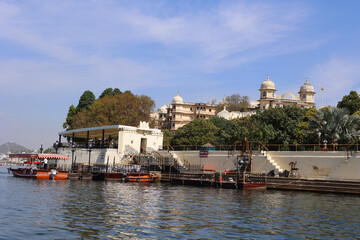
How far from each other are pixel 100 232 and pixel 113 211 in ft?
17.8

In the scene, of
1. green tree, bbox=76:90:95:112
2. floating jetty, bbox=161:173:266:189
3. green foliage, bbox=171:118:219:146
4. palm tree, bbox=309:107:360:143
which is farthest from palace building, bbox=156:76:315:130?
floating jetty, bbox=161:173:266:189

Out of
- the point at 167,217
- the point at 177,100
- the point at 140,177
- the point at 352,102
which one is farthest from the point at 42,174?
the point at 177,100

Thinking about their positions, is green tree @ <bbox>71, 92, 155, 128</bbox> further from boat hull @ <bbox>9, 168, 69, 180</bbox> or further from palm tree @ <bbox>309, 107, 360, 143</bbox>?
palm tree @ <bbox>309, 107, 360, 143</bbox>

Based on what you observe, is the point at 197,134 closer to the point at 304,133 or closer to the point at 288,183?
the point at 304,133

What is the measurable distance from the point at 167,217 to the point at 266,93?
9394 cm

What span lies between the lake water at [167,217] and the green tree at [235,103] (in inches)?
3991

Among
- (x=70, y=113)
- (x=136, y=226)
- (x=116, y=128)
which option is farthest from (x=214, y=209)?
(x=70, y=113)

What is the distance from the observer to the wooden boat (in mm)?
44688

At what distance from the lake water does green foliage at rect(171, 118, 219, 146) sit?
185 ft

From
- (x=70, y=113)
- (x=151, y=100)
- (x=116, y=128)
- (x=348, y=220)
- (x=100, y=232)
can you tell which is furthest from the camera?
(x=70, y=113)

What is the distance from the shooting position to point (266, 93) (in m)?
111

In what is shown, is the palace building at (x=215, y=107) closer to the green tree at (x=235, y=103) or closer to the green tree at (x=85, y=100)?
the green tree at (x=235, y=103)

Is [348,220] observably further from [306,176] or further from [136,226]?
[306,176]

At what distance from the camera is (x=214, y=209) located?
2391cm
